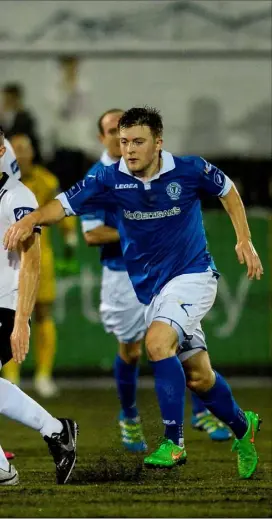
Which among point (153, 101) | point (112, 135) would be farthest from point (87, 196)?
point (153, 101)

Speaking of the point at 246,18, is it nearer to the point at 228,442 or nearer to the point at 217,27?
the point at 217,27

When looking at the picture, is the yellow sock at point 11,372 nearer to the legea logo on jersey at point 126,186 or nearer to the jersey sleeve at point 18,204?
the legea logo on jersey at point 126,186

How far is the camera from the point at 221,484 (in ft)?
18.1

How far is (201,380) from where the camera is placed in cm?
579

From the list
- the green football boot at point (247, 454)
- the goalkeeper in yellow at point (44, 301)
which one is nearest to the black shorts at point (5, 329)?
the green football boot at point (247, 454)

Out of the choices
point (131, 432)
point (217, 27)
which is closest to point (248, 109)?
point (217, 27)

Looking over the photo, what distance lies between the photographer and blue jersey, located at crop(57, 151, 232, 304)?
225 inches

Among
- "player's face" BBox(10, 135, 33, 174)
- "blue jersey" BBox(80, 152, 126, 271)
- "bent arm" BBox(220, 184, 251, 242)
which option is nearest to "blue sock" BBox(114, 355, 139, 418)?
"blue jersey" BBox(80, 152, 126, 271)

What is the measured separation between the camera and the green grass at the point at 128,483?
4.72 meters

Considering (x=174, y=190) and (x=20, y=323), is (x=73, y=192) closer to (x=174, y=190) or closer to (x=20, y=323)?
(x=174, y=190)

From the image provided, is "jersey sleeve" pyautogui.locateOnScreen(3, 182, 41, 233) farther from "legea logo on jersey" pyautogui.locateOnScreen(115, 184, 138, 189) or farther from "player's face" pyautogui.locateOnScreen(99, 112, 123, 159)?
"player's face" pyautogui.locateOnScreen(99, 112, 123, 159)

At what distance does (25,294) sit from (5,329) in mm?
250

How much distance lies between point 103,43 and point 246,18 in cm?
137

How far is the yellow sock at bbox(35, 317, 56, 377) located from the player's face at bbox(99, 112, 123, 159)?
3.10 metres
